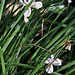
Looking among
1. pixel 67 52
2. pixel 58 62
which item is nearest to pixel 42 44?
pixel 58 62

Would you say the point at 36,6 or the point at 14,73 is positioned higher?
the point at 36,6

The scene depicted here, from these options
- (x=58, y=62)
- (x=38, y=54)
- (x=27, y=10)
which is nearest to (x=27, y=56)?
(x=38, y=54)

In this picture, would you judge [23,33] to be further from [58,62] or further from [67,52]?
[67,52]

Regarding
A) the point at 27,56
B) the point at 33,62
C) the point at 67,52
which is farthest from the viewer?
the point at 67,52

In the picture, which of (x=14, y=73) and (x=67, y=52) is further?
(x=67, y=52)

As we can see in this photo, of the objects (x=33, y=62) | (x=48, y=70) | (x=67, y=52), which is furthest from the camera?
(x=67, y=52)

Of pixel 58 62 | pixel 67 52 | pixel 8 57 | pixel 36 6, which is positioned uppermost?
pixel 36 6

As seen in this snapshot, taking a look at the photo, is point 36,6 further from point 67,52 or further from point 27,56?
point 67,52

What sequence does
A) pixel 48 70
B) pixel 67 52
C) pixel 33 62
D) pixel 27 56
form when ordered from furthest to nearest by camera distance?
pixel 67 52 → pixel 27 56 → pixel 33 62 → pixel 48 70

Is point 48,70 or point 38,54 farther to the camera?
point 38,54
